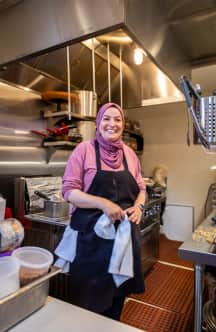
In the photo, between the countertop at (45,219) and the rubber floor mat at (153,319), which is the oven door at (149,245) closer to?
the rubber floor mat at (153,319)

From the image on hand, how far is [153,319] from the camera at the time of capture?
177 centimetres

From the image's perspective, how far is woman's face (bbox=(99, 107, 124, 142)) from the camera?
50.2 inches

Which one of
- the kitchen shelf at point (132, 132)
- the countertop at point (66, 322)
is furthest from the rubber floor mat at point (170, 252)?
the countertop at point (66, 322)

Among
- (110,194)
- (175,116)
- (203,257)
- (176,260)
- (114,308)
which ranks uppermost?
(175,116)

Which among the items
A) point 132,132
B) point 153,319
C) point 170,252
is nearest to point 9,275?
point 153,319

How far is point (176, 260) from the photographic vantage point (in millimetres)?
2838

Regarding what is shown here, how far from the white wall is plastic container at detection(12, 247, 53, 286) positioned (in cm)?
310

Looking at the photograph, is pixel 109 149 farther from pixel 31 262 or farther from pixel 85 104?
pixel 85 104

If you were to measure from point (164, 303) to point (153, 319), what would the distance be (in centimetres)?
25

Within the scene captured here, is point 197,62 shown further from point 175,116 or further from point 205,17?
point 175,116

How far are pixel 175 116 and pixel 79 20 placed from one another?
2738 mm

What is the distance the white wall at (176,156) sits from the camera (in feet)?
11.4

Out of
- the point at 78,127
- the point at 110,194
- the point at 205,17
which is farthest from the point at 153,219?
the point at 205,17

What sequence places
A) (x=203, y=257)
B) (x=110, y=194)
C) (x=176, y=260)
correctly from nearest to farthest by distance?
(x=203, y=257) < (x=110, y=194) < (x=176, y=260)
